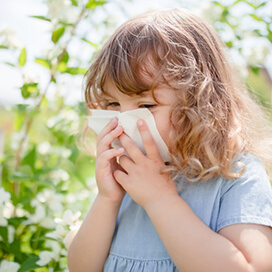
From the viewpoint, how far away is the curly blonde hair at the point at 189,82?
1.06 m

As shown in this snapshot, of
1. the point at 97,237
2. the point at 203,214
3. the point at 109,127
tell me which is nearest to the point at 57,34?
the point at 109,127

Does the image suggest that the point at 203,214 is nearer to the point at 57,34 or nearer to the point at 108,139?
the point at 108,139

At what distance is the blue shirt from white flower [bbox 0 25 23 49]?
0.96m

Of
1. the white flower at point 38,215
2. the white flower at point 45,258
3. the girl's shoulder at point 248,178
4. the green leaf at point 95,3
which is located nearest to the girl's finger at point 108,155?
the girl's shoulder at point 248,178

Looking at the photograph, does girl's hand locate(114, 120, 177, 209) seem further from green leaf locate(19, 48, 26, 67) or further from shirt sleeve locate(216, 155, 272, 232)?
green leaf locate(19, 48, 26, 67)

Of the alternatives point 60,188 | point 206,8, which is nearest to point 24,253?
point 60,188

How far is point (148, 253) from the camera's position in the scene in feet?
3.53

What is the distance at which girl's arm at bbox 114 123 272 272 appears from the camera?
2.93 ft

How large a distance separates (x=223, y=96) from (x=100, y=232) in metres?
0.54

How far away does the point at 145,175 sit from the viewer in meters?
1.05

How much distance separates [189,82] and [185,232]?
403 millimetres

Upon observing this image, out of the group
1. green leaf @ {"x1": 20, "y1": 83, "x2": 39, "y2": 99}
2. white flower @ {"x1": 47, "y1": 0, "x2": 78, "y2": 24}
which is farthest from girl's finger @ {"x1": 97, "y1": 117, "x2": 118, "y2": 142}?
white flower @ {"x1": 47, "y1": 0, "x2": 78, "y2": 24}

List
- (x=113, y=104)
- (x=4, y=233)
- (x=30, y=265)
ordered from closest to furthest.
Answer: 1. (x=113, y=104)
2. (x=30, y=265)
3. (x=4, y=233)

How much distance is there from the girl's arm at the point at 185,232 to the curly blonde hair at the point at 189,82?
0.06 meters
